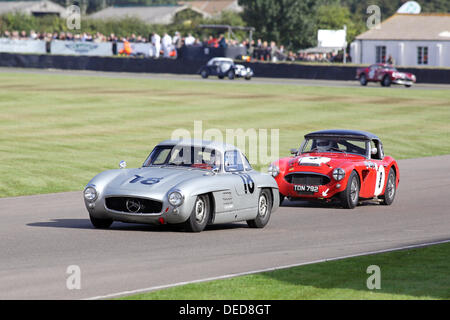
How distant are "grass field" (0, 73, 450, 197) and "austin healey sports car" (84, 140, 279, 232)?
5361 mm

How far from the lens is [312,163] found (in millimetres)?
15602

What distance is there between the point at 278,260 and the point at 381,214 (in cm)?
536

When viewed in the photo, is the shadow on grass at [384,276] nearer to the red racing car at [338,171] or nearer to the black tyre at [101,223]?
the black tyre at [101,223]

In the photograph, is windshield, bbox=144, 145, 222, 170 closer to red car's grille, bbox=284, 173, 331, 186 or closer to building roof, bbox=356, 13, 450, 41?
red car's grille, bbox=284, 173, 331, 186

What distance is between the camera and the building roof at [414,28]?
8069cm

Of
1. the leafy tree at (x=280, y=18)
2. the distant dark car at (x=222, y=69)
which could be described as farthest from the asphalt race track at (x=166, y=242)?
the leafy tree at (x=280, y=18)

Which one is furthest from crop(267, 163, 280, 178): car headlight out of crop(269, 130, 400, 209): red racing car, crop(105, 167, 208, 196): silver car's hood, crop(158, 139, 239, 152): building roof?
crop(105, 167, 208, 196): silver car's hood

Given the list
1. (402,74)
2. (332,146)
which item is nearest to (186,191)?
(332,146)

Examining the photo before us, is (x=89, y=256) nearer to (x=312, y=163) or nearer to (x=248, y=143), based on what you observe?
(x=312, y=163)

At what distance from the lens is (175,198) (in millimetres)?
11703

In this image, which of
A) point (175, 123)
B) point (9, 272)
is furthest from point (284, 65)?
point (9, 272)

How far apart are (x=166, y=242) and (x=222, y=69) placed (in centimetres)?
4653

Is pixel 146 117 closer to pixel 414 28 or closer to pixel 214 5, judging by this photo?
pixel 414 28
